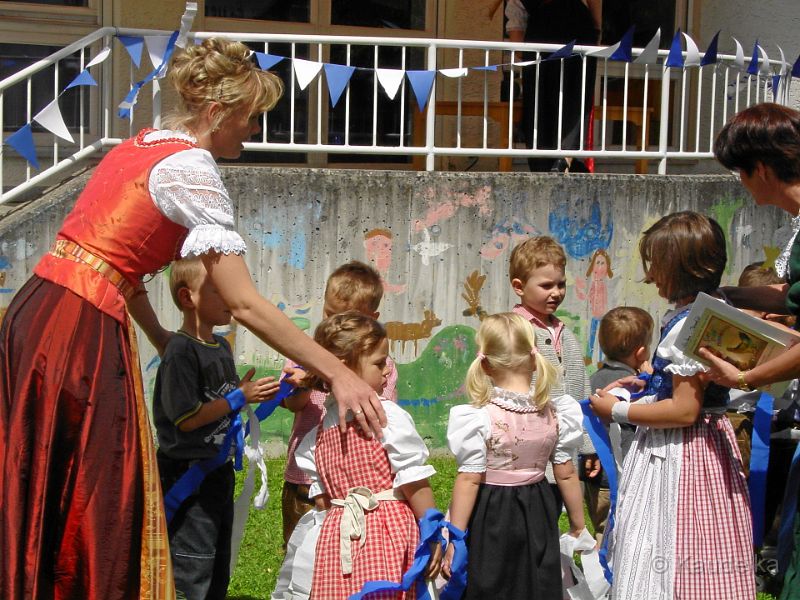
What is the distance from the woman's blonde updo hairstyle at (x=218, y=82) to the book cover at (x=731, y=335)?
1381 mm

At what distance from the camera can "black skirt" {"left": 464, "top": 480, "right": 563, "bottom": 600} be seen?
3.71 meters

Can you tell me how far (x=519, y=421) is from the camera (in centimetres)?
371

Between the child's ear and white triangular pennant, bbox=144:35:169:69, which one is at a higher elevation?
white triangular pennant, bbox=144:35:169:69

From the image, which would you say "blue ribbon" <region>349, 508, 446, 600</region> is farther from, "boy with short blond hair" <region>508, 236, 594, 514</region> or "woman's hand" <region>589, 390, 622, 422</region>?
"boy with short blond hair" <region>508, 236, 594, 514</region>

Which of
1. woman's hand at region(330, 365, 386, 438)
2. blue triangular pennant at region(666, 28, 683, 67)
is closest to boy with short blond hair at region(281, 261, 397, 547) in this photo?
woman's hand at region(330, 365, 386, 438)

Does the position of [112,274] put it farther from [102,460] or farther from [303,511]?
[303,511]

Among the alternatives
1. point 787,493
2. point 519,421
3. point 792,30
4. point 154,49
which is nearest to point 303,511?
point 519,421

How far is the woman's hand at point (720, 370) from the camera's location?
10.2ft

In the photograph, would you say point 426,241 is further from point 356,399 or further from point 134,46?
point 356,399

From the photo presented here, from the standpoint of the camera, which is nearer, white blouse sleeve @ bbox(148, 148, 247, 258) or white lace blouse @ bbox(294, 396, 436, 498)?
white blouse sleeve @ bbox(148, 148, 247, 258)

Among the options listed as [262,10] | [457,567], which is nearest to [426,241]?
[262,10]

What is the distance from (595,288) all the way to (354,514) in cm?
393

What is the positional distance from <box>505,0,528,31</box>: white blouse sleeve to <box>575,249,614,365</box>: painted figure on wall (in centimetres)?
215

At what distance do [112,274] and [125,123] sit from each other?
16.7 ft
